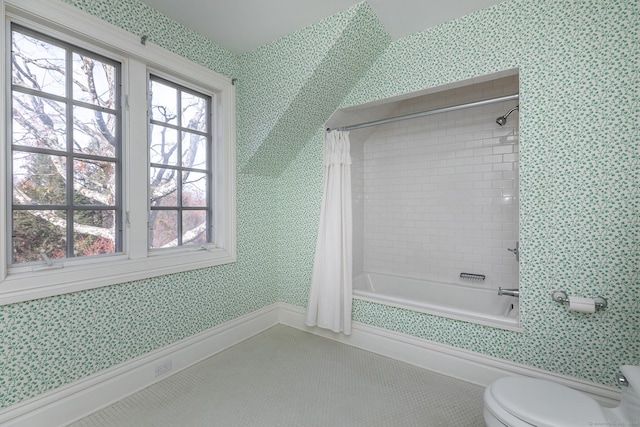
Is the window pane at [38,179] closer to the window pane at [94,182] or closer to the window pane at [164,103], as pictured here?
the window pane at [94,182]

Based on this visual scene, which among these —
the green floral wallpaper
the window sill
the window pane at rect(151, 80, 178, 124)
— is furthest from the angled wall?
the window sill

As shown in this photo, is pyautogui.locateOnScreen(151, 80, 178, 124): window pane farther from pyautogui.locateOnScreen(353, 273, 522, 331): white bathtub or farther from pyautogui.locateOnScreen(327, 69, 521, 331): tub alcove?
pyautogui.locateOnScreen(353, 273, 522, 331): white bathtub

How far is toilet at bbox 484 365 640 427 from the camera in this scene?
3.77ft

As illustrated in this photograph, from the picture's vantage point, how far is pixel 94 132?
1.84 meters

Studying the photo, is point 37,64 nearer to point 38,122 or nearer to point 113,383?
point 38,122

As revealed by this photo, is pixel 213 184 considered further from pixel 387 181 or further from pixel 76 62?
pixel 387 181

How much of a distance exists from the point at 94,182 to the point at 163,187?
0.44 meters

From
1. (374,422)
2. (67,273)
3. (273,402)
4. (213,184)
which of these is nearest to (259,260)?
(213,184)

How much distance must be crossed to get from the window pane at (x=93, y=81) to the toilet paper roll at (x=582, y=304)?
3057 millimetres

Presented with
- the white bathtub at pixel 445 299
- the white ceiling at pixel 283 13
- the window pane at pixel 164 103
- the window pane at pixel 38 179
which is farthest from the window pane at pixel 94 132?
the white bathtub at pixel 445 299

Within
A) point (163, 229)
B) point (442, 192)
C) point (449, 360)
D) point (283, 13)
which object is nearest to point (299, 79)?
point (283, 13)

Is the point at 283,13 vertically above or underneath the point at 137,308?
above

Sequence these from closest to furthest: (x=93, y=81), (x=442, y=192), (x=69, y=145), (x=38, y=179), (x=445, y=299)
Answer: (x=38, y=179)
(x=69, y=145)
(x=93, y=81)
(x=445, y=299)
(x=442, y=192)

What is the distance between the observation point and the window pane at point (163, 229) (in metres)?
2.15
